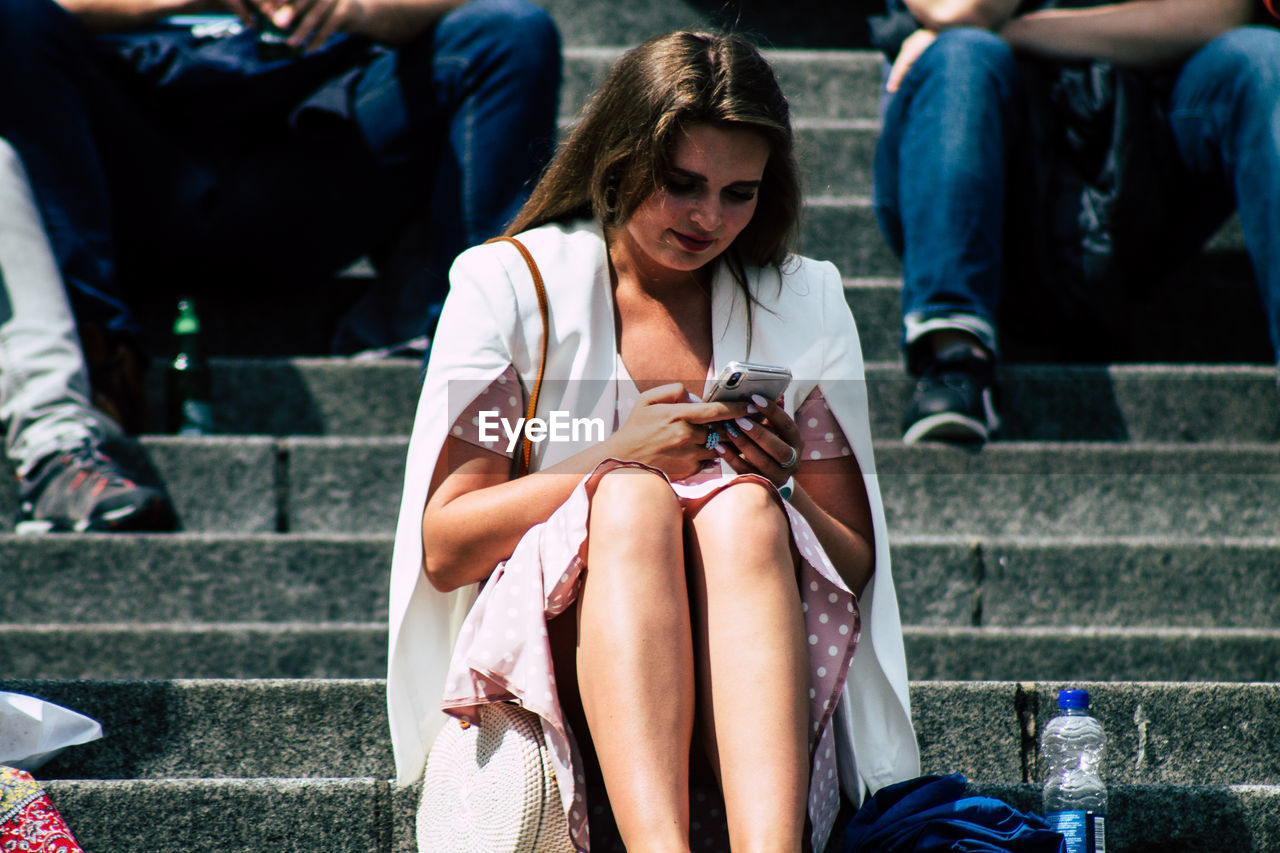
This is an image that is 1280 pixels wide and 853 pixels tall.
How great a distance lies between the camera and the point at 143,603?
9.50 ft

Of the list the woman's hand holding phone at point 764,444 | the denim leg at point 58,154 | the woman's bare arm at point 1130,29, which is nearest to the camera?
the woman's hand holding phone at point 764,444

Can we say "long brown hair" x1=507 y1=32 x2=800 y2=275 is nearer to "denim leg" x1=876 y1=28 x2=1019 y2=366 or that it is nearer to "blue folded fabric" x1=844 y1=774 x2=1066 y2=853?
"blue folded fabric" x1=844 y1=774 x2=1066 y2=853

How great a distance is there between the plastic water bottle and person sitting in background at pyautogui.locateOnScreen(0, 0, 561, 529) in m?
1.80

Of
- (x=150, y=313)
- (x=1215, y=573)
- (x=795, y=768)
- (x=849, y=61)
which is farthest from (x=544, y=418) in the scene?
(x=849, y=61)

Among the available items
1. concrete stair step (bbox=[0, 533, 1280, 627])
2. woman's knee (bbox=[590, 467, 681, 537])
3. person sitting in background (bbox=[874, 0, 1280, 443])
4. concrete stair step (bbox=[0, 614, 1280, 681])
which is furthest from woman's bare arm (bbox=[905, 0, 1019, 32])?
woman's knee (bbox=[590, 467, 681, 537])

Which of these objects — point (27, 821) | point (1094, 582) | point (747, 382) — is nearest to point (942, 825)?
point (747, 382)

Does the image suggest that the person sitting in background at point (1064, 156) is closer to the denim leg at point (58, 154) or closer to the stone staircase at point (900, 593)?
the stone staircase at point (900, 593)

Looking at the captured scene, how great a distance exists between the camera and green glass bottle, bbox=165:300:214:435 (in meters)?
3.47

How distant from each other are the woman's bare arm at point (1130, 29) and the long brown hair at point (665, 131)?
172cm

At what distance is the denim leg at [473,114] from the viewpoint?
11.8 ft

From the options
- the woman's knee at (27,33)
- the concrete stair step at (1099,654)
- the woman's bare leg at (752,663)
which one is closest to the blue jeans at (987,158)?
the concrete stair step at (1099,654)

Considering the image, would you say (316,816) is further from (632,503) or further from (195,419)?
(195,419)

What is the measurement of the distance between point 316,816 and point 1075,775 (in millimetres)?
1117

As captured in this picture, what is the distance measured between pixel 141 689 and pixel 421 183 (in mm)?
1862
